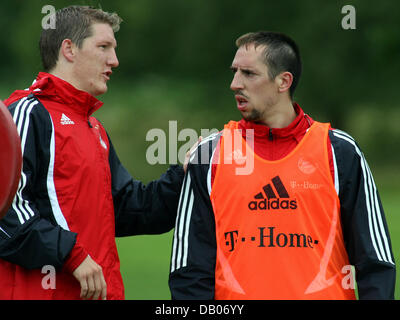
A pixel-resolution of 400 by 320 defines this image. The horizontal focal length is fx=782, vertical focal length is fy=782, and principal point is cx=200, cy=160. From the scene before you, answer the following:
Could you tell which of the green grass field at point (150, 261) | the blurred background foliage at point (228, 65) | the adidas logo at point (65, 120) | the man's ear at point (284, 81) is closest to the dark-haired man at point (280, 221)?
the man's ear at point (284, 81)

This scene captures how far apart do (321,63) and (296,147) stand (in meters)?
15.9

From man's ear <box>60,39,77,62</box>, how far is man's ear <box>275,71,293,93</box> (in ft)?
3.58

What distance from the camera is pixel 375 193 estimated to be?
12.5 feet

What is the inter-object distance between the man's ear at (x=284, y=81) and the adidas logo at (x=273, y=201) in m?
0.57

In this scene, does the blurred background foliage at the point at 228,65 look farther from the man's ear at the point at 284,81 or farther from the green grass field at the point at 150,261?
the man's ear at the point at 284,81

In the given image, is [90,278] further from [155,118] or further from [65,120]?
[155,118]

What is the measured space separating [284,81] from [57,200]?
1.31 metres

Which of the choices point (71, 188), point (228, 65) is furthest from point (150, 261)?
point (228, 65)

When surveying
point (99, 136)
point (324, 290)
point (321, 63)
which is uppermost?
point (321, 63)

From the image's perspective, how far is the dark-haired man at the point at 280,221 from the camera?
367cm

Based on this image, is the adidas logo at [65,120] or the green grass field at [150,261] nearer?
the adidas logo at [65,120]

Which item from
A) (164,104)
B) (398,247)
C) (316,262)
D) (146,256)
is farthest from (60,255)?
(164,104)

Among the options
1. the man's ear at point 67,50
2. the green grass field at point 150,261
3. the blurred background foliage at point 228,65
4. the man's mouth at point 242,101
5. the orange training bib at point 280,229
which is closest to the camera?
the orange training bib at point 280,229

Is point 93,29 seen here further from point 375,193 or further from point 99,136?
point 375,193
